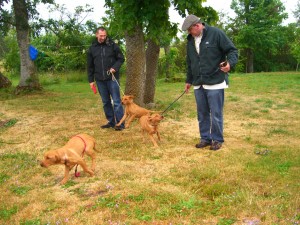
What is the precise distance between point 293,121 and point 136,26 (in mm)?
4539

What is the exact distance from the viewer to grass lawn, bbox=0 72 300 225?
3.61m

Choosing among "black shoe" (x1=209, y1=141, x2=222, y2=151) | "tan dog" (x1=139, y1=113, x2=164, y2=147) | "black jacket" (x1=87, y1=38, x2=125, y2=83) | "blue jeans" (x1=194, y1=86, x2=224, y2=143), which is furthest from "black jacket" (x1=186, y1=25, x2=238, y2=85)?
"black jacket" (x1=87, y1=38, x2=125, y2=83)

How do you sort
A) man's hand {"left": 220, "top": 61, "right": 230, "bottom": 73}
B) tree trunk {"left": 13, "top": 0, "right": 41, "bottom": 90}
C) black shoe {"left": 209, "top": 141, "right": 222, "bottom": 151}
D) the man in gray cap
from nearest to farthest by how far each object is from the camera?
man's hand {"left": 220, "top": 61, "right": 230, "bottom": 73}, the man in gray cap, black shoe {"left": 209, "top": 141, "right": 222, "bottom": 151}, tree trunk {"left": 13, "top": 0, "right": 41, "bottom": 90}

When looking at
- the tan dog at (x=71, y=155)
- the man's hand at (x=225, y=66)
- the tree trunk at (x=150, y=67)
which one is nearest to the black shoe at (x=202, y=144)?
the man's hand at (x=225, y=66)

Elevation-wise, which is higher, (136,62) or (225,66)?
(136,62)

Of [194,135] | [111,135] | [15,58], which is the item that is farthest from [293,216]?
[15,58]

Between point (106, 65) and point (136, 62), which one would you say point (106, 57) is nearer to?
point (106, 65)

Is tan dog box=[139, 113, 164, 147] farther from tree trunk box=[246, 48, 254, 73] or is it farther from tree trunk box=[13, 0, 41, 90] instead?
tree trunk box=[246, 48, 254, 73]

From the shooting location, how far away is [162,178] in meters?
4.63

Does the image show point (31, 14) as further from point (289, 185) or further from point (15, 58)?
point (289, 185)

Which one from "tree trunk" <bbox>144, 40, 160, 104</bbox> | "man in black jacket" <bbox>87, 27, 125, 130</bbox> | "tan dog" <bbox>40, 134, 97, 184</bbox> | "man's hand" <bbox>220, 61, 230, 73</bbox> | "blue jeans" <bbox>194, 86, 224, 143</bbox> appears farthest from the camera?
"tree trunk" <bbox>144, 40, 160, 104</bbox>

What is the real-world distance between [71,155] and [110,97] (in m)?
3.39

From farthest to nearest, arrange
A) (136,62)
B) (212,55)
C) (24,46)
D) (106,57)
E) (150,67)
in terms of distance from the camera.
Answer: (24,46) → (150,67) → (136,62) → (106,57) → (212,55)

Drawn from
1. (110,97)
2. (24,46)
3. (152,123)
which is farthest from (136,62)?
(24,46)
